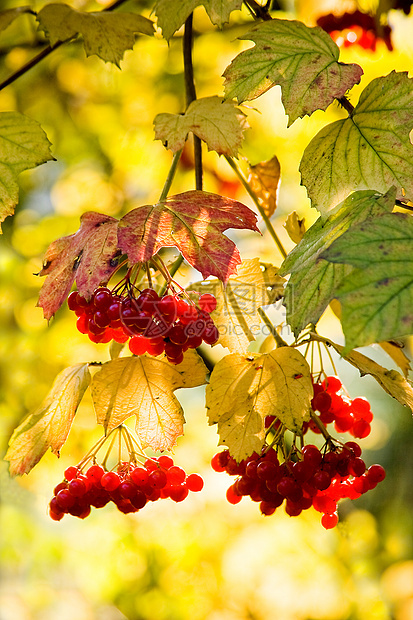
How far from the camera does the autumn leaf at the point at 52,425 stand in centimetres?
71

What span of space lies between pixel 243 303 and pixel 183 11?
0.36 meters

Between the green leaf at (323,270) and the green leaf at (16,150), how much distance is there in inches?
13.2

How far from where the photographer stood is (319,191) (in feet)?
1.94

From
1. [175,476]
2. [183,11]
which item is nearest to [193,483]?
[175,476]

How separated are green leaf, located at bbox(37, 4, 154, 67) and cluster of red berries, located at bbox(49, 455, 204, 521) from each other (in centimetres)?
56

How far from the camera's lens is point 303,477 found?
0.65 meters

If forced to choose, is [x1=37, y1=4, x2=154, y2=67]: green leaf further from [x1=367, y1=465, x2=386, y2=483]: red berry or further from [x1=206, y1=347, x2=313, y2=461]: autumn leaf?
[x1=367, y1=465, x2=386, y2=483]: red berry

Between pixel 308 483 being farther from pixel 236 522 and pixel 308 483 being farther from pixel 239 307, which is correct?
pixel 236 522

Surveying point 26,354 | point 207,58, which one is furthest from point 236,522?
point 207,58

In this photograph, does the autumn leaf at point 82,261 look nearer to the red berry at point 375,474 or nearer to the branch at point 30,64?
the branch at point 30,64

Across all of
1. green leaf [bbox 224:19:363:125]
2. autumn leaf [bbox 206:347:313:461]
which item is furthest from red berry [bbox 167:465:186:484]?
green leaf [bbox 224:19:363:125]

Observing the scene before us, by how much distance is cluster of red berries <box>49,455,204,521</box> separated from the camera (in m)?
0.69

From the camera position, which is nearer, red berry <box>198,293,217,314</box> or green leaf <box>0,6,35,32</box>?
red berry <box>198,293,217,314</box>

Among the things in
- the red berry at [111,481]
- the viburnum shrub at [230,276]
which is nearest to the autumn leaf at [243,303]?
the viburnum shrub at [230,276]
